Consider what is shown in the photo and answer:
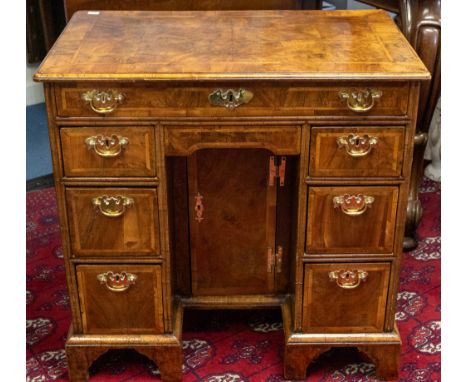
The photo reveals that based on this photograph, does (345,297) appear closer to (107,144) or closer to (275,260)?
(275,260)

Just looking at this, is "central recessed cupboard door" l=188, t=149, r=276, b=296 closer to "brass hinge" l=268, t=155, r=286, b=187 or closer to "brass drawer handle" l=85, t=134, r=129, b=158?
"brass hinge" l=268, t=155, r=286, b=187

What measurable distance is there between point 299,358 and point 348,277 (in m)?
0.26

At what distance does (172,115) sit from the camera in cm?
156

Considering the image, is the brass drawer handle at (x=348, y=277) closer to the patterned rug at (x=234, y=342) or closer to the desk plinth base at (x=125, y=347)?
the patterned rug at (x=234, y=342)

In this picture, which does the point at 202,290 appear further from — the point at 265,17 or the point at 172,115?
the point at 265,17

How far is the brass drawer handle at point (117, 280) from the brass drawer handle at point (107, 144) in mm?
317

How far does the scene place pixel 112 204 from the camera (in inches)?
65.3

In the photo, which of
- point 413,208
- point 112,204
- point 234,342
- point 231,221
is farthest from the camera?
point 413,208

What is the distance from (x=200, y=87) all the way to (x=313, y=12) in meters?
0.51

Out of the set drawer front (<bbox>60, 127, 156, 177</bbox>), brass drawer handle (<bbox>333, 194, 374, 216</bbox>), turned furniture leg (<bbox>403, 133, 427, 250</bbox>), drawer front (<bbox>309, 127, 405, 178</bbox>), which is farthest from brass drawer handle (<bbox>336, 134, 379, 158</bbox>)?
turned furniture leg (<bbox>403, 133, 427, 250</bbox>)

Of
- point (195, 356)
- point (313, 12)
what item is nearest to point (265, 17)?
point (313, 12)

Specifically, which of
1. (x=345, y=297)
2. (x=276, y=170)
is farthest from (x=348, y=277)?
(x=276, y=170)

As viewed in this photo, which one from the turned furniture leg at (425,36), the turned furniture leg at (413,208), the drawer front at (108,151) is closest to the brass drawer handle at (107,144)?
the drawer front at (108,151)

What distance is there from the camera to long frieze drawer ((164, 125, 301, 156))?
1583 millimetres
